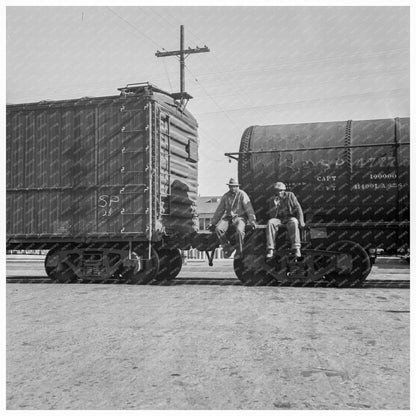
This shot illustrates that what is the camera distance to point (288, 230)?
37.1 ft

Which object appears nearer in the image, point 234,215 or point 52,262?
point 234,215

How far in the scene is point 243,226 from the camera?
1160 cm

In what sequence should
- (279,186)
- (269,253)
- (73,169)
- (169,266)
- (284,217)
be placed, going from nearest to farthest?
(269,253) < (279,186) < (284,217) < (73,169) < (169,266)

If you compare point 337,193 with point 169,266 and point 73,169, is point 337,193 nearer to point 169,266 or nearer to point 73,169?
point 169,266

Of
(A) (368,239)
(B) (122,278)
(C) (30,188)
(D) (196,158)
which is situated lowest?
(B) (122,278)

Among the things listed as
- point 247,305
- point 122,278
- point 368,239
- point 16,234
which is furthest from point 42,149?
point 368,239

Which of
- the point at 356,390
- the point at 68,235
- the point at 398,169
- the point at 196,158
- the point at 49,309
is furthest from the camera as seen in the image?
the point at 196,158

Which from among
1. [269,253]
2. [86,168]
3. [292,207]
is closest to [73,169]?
[86,168]

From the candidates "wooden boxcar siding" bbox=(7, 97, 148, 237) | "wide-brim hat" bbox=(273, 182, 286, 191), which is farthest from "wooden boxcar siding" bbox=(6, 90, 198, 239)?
"wide-brim hat" bbox=(273, 182, 286, 191)

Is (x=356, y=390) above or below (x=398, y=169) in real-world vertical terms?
below

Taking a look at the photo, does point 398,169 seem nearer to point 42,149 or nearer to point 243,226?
point 243,226

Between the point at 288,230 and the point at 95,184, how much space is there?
4619 millimetres

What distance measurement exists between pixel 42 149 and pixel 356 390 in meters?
10.2

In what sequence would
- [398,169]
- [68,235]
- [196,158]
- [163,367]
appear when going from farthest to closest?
[196,158]
[68,235]
[398,169]
[163,367]
